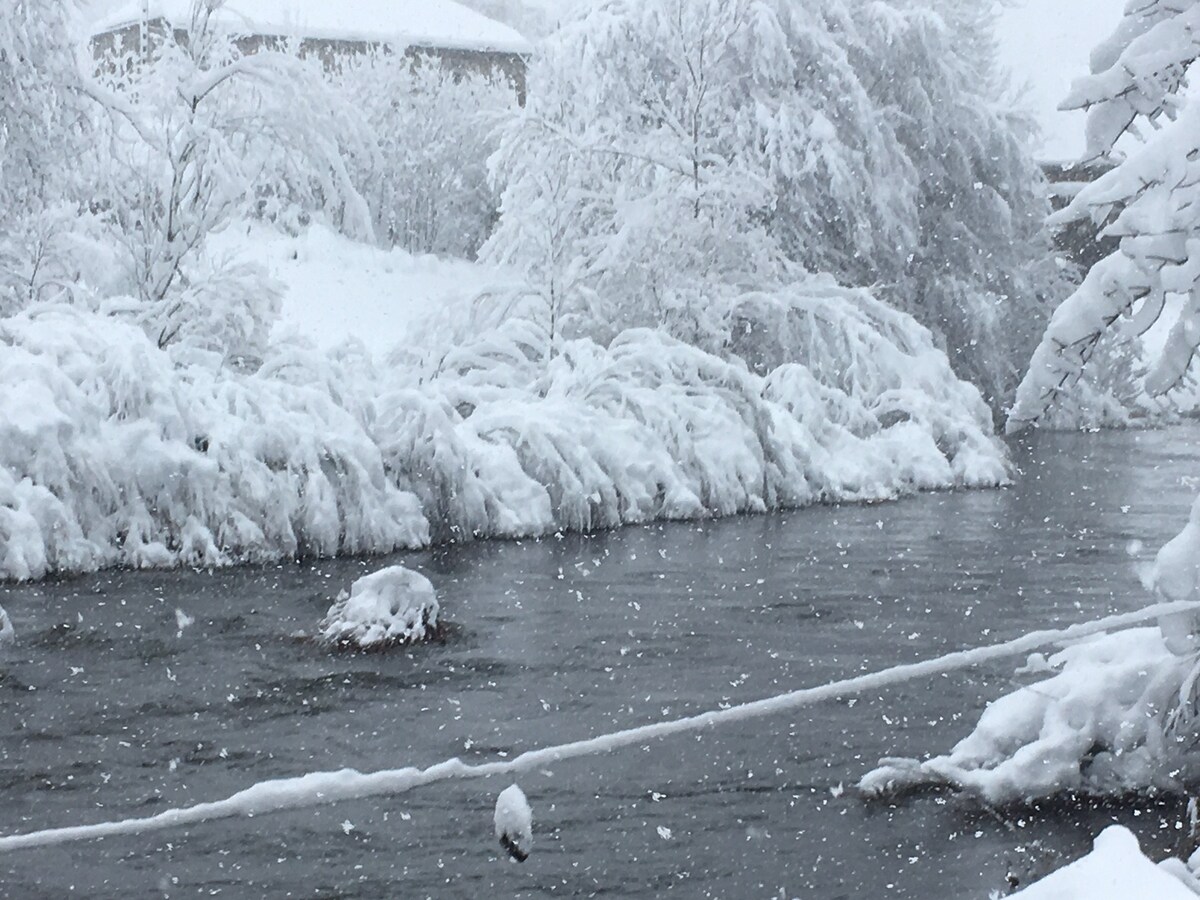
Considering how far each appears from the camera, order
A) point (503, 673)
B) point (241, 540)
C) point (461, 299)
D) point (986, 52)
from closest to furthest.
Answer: point (503, 673) < point (241, 540) < point (461, 299) < point (986, 52)

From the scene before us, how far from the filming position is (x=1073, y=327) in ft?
18.4

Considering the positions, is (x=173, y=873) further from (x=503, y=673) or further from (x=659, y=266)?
(x=659, y=266)

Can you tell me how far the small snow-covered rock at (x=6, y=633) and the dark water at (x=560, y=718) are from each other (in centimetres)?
14

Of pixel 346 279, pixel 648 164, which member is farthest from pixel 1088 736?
pixel 346 279

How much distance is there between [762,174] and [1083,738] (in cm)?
1598

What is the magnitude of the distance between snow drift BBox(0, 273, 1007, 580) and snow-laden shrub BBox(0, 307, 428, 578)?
0.7 inches

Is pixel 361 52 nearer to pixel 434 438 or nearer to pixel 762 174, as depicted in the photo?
pixel 762 174

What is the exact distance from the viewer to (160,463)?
12.3 meters

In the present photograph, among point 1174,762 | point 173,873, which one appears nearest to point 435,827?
point 173,873

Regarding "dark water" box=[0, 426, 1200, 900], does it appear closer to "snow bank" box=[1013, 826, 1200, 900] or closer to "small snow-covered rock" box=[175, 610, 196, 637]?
"small snow-covered rock" box=[175, 610, 196, 637]

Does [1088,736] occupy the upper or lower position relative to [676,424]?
upper

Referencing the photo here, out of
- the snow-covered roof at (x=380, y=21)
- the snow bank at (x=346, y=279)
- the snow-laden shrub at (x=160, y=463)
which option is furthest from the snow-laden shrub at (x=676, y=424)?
the snow-covered roof at (x=380, y=21)

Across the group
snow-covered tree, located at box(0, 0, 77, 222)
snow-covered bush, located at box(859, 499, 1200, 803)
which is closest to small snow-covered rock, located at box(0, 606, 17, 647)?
snow-covered bush, located at box(859, 499, 1200, 803)

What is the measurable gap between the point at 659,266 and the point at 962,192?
8.46 meters
